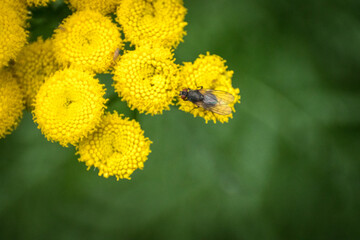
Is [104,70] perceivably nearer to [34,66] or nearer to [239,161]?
[34,66]

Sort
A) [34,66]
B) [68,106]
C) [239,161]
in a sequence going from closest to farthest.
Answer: [68,106], [34,66], [239,161]

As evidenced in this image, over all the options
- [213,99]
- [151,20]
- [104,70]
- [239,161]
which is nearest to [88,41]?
[104,70]

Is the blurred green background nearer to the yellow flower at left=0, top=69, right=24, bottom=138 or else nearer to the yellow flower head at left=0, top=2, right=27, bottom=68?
the yellow flower at left=0, top=69, right=24, bottom=138

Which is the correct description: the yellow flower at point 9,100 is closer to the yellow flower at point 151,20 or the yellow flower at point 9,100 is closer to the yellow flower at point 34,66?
the yellow flower at point 34,66

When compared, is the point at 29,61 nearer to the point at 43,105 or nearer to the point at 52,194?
the point at 43,105

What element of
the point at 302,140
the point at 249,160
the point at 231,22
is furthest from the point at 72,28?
the point at 302,140

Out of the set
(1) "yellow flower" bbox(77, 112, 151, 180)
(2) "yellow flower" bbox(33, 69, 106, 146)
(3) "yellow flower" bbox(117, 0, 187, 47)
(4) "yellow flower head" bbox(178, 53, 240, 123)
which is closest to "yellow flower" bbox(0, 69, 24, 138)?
(2) "yellow flower" bbox(33, 69, 106, 146)
